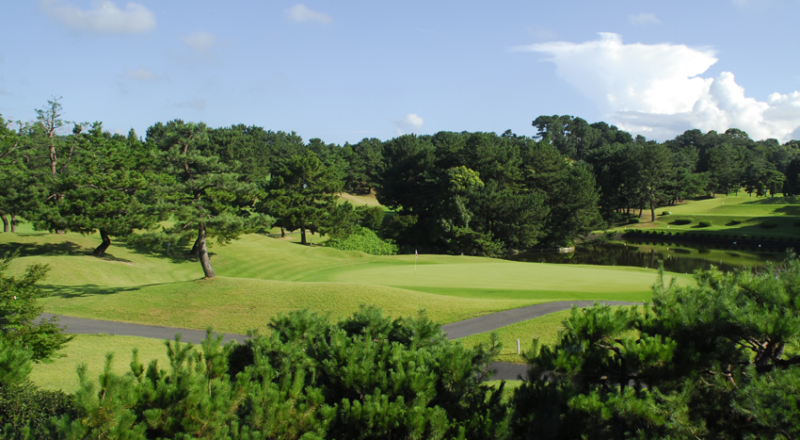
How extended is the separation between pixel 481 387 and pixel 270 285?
16920 millimetres

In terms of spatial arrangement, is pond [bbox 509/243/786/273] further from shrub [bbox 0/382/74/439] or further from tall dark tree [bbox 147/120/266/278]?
shrub [bbox 0/382/74/439]

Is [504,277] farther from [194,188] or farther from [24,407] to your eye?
[24,407]

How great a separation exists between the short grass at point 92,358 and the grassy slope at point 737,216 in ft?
252

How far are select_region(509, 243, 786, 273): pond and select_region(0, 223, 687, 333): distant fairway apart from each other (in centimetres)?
1908

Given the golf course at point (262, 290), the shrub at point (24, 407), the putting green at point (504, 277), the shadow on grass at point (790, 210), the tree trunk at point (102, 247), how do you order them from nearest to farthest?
the shrub at point (24, 407), the golf course at point (262, 290), the putting green at point (504, 277), the tree trunk at point (102, 247), the shadow on grass at point (790, 210)

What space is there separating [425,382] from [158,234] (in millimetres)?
19400

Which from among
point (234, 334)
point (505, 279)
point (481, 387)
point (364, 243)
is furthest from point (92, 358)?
point (364, 243)

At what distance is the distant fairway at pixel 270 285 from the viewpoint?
20094 mm

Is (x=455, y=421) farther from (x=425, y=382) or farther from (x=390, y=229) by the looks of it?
(x=390, y=229)

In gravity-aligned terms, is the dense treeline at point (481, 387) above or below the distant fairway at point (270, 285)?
above

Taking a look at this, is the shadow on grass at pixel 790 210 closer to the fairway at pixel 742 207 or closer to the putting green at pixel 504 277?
the fairway at pixel 742 207

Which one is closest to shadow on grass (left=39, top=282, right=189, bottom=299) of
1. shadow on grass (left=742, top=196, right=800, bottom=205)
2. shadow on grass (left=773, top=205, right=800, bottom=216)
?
shadow on grass (left=773, top=205, right=800, bottom=216)

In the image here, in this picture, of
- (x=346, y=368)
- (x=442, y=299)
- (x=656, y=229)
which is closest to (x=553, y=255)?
(x=656, y=229)

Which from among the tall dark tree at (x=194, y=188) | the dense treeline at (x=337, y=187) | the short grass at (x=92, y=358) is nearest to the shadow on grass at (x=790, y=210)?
the dense treeline at (x=337, y=187)
